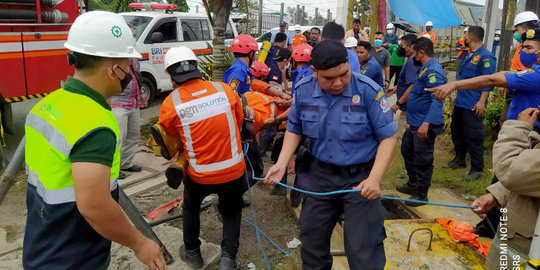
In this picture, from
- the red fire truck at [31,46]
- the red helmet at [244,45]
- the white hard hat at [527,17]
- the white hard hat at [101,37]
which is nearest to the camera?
the white hard hat at [101,37]

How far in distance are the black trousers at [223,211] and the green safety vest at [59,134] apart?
145 centimetres

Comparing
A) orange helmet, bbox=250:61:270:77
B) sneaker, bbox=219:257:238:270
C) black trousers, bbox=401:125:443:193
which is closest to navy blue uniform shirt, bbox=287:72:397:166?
sneaker, bbox=219:257:238:270

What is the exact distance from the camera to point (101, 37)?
1.63 m

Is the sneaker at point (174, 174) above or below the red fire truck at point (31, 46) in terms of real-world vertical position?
below

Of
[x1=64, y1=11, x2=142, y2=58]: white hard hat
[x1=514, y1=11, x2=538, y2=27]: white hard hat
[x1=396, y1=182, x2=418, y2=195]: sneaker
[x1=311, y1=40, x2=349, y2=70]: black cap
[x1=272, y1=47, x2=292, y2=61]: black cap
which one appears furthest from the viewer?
[x1=272, y1=47, x2=292, y2=61]: black cap

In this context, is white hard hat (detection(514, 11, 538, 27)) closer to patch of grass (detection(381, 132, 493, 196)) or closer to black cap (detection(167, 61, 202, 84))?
patch of grass (detection(381, 132, 493, 196))

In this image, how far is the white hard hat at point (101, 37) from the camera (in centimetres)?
162

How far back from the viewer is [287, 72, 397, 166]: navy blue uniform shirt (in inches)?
99.7

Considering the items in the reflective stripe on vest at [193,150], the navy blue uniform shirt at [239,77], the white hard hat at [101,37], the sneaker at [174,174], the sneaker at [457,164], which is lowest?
the sneaker at [457,164]

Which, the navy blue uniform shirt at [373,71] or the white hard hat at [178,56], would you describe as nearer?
the white hard hat at [178,56]

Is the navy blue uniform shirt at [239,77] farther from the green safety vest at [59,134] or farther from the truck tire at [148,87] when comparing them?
the truck tire at [148,87]

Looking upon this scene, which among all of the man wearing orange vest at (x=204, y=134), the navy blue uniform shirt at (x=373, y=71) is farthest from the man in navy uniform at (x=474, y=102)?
the man wearing orange vest at (x=204, y=134)

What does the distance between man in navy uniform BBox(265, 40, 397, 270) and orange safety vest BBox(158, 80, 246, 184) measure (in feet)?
1.52

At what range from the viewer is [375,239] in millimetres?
2504
